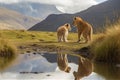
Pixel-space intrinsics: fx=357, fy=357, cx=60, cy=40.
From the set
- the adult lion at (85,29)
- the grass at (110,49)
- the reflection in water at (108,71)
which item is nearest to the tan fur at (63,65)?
the reflection in water at (108,71)

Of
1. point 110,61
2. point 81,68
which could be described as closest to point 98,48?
point 110,61

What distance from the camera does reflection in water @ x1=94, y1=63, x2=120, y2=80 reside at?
13.4 m

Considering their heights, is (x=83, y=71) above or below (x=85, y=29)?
below

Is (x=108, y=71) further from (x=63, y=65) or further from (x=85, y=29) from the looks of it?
(x=85, y=29)

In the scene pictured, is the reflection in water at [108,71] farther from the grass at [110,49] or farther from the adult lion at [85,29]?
the adult lion at [85,29]

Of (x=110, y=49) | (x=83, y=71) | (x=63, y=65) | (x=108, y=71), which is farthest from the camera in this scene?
(x=63, y=65)

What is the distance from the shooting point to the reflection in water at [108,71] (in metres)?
13.4

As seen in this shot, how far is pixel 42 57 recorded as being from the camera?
23.5 m

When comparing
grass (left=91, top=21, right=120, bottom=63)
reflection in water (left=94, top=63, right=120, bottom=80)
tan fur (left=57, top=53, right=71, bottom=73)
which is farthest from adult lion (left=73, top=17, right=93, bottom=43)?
reflection in water (left=94, top=63, right=120, bottom=80)

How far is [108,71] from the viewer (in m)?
15.1

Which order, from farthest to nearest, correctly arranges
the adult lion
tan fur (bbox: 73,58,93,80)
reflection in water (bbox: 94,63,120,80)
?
the adult lion → tan fur (bbox: 73,58,93,80) → reflection in water (bbox: 94,63,120,80)

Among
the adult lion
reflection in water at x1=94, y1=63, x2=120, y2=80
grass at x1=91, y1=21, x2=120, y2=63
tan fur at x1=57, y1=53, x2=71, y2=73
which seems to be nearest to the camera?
reflection in water at x1=94, y1=63, x2=120, y2=80

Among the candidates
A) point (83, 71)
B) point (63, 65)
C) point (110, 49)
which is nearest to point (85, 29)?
point (63, 65)

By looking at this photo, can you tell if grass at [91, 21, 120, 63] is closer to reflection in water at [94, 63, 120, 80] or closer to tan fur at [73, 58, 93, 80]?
reflection in water at [94, 63, 120, 80]
